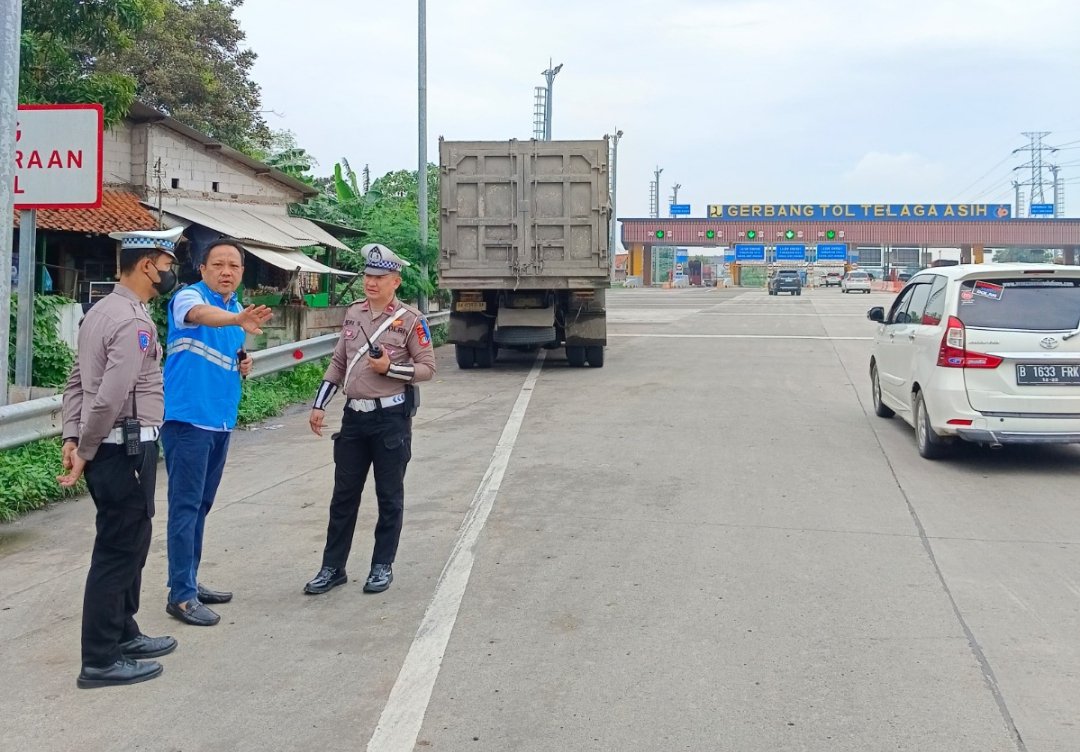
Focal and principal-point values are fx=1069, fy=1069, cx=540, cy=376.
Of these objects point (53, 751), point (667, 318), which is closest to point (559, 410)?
point (53, 751)

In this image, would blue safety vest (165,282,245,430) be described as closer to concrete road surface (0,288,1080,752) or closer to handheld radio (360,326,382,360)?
handheld radio (360,326,382,360)

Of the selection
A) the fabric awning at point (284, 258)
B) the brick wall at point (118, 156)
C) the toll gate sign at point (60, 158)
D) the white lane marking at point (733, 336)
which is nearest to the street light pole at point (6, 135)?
the toll gate sign at point (60, 158)

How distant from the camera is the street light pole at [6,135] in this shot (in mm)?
7516

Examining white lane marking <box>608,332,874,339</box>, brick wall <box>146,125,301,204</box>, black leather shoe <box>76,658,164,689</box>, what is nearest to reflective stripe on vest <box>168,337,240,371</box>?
black leather shoe <box>76,658,164,689</box>

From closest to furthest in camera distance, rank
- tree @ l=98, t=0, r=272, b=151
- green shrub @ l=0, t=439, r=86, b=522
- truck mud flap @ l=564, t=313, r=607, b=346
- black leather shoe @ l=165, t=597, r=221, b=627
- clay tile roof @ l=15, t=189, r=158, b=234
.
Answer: black leather shoe @ l=165, t=597, r=221, b=627
green shrub @ l=0, t=439, r=86, b=522
truck mud flap @ l=564, t=313, r=607, b=346
clay tile roof @ l=15, t=189, r=158, b=234
tree @ l=98, t=0, r=272, b=151

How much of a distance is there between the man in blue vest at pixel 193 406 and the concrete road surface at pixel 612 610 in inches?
10.7

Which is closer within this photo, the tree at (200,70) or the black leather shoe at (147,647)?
the black leather shoe at (147,647)

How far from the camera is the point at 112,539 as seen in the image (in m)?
4.41

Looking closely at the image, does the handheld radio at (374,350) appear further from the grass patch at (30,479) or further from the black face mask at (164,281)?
the grass patch at (30,479)

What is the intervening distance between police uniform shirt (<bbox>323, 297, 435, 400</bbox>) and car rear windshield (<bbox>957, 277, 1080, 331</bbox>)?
16.7ft

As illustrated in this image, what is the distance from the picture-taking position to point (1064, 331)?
8438 millimetres

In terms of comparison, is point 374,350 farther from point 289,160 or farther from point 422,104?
point 289,160

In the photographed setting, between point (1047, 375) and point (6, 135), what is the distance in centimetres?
797

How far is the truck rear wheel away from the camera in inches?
640
